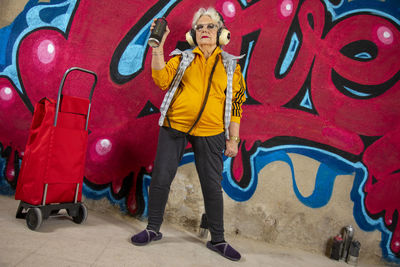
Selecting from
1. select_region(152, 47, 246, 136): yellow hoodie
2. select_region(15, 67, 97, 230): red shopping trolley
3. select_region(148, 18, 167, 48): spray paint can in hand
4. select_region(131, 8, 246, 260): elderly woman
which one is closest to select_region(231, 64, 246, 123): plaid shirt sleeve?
select_region(131, 8, 246, 260): elderly woman

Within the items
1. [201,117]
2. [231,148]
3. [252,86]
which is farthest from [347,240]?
[201,117]

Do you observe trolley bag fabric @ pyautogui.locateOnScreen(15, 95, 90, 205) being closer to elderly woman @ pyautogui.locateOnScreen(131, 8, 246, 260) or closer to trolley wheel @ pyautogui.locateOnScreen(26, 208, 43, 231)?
trolley wheel @ pyautogui.locateOnScreen(26, 208, 43, 231)

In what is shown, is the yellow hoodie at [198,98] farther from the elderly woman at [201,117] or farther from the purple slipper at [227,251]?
the purple slipper at [227,251]

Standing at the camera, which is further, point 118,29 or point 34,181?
point 118,29

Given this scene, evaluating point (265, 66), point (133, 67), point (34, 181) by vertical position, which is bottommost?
point (34, 181)

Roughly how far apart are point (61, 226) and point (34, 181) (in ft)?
1.31

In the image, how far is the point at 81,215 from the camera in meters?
2.34

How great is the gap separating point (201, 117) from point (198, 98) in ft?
0.46

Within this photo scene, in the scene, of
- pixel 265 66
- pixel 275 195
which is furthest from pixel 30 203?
pixel 265 66

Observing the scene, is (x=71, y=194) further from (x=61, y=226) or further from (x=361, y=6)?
(x=361, y=6)

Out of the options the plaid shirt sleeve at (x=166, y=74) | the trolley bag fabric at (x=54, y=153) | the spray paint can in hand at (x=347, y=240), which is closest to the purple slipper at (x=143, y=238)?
the trolley bag fabric at (x=54, y=153)

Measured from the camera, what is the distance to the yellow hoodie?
2146mm

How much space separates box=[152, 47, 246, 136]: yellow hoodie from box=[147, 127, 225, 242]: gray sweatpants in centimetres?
7

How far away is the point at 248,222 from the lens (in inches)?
109
